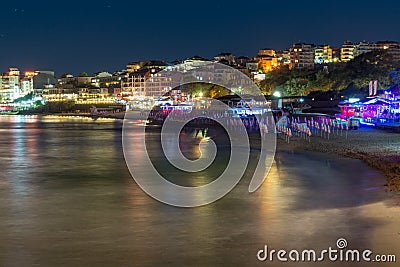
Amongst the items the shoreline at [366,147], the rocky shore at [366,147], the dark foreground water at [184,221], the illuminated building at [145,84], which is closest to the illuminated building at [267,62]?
the illuminated building at [145,84]

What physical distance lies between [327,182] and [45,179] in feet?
25.2

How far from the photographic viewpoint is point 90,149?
2719cm

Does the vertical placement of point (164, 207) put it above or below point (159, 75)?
below

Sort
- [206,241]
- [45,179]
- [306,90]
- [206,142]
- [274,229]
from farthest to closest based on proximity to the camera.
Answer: [306,90]
[206,142]
[45,179]
[274,229]
[206,241]

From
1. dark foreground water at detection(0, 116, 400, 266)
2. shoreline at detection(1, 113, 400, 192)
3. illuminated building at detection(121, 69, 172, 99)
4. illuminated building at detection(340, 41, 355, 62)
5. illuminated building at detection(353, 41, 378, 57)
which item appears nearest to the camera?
dark foreground water at detection(0, 116, 400, 266)

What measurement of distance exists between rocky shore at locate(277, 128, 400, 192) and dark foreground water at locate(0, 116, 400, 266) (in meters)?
0.60

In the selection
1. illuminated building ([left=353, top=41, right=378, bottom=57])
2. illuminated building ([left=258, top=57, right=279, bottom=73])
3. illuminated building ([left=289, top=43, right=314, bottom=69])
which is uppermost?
illuminated building ([left=353, top=41, right=378, bottom=57])

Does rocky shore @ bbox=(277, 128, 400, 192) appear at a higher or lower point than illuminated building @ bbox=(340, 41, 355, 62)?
lower

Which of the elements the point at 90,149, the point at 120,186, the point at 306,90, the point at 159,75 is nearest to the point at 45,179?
the point at 120,186

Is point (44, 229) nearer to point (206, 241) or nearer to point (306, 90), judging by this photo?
point (206, 241)

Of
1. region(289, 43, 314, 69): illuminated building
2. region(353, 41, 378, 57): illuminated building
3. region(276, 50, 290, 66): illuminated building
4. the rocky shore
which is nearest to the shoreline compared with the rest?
the rocky shore

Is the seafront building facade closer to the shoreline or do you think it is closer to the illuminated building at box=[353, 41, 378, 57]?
the illuminated building at box=[353, 41, 378, 57]

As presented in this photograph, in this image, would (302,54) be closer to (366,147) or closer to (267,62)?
(267,62)

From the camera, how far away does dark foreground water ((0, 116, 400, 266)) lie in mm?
8164
